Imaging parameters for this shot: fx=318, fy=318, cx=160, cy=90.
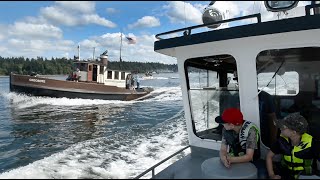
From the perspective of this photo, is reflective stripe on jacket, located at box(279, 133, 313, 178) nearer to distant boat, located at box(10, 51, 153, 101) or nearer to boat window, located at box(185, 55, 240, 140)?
boat window, located at box(185, 55, 240, 140)

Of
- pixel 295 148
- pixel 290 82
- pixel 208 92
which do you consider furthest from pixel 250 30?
pixel 295 148

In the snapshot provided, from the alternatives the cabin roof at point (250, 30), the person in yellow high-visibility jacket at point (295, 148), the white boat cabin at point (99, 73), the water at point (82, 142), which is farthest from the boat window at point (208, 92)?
the white boat cabin at point (99, 73)

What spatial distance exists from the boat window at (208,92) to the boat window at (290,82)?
63cm

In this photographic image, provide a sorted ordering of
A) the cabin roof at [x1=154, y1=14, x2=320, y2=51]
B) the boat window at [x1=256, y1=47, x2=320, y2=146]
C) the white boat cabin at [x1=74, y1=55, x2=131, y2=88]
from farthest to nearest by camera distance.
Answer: the white boat cabin at [x1=74, y1=55, x2=131, y2=88], the boat window at [x1=256, y1=47, x2=320, y2=146], the cabin roof at [x1=154, y1=14, x2=320, y2=51]

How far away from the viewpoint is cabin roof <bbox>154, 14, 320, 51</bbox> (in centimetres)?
382

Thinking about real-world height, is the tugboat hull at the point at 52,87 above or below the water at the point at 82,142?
above

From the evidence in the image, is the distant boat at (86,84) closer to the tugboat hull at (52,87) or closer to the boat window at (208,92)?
the tugboat hull at (52,87)

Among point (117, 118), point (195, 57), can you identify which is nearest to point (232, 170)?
point (195, 57)

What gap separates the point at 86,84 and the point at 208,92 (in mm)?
22571

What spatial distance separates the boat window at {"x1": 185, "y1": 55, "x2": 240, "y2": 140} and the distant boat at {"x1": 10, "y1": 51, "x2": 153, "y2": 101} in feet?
72.6

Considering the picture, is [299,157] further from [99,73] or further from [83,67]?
[99,73]

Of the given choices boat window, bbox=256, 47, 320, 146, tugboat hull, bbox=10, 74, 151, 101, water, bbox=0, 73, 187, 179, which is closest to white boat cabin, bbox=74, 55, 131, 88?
tugboat hull, bbox=10, 74, 151, 101

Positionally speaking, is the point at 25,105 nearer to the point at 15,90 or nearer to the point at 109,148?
the point at 15,90

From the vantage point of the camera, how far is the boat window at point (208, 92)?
4.96 metres
